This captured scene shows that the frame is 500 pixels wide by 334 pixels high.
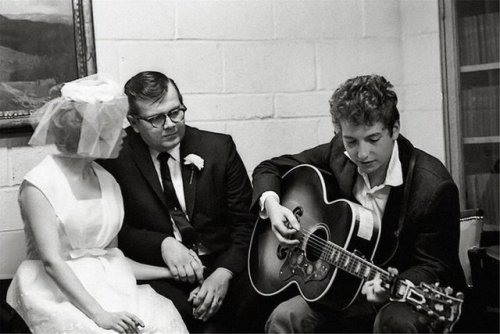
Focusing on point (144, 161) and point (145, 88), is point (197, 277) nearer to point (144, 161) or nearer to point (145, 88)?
point (144, 161)

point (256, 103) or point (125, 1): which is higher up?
point (125, 1)

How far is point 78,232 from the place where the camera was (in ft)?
8.98

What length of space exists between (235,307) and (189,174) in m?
0.57

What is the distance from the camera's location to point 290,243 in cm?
286

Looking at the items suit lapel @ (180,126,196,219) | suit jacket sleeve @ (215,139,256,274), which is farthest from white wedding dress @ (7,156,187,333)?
suit jacket sleeve @ (215,139,256,274)

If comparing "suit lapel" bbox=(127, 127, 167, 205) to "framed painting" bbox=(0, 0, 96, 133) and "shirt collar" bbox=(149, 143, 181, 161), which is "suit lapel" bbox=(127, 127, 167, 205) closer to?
"shirt collar" bbox=(149, 143, 181, 161)

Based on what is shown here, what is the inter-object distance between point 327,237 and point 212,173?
646mm

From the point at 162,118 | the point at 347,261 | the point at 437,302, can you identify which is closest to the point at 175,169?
the point at 162,118

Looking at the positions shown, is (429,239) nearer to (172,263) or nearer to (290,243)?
(290,243)

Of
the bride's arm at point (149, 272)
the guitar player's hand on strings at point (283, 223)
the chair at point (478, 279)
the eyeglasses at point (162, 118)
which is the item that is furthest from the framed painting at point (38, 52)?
the chair at point (478, 279)

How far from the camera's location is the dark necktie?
3074 mm

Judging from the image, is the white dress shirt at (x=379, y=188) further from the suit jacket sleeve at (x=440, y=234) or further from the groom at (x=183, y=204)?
the groom at (x=183, y=204)

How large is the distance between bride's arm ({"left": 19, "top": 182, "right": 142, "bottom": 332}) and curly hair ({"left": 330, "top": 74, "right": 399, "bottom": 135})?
1.02 meters

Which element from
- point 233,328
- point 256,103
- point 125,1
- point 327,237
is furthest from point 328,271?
point 125,1
